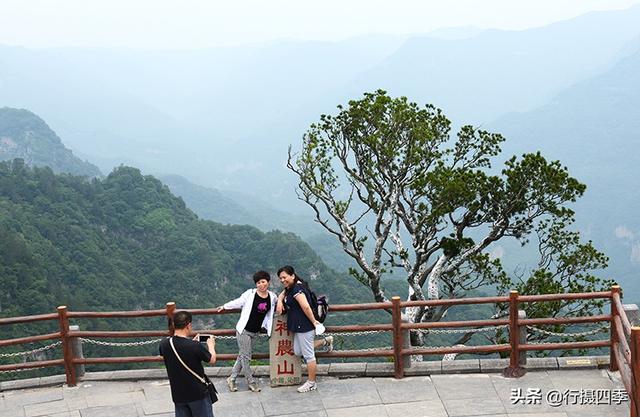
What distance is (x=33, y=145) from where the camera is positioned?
121m

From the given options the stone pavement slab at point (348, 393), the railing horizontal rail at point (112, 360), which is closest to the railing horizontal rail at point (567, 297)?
the stone pavement slab at point (348, 393)

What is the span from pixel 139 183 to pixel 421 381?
70550 mm

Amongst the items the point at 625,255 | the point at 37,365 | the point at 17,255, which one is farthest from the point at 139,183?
the point at 625,255

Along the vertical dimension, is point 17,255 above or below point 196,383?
below

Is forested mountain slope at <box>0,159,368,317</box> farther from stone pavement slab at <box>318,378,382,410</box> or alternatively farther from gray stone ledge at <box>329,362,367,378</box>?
Answer: stone pavement slab at <box>318,378,382,410</box>

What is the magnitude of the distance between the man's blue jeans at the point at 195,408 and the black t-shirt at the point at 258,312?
165 cm

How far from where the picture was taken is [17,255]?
157 feet

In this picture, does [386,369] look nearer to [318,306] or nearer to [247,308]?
[318,306]

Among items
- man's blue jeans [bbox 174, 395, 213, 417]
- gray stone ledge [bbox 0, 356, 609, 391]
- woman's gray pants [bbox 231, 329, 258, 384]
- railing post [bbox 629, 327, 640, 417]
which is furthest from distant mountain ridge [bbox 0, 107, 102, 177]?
railing post [bbox 629, 327, 640, 417]

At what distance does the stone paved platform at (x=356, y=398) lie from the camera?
6.82m

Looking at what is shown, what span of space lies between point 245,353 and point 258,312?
1.65 ft

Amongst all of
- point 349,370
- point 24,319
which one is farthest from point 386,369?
point 24,319

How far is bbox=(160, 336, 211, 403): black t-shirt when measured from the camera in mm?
5414

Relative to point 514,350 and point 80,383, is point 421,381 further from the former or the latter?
point 80,383
